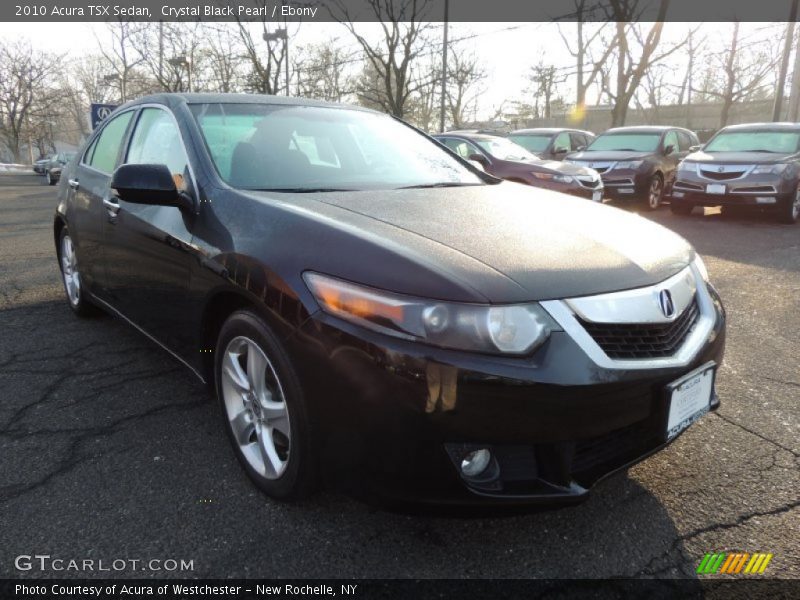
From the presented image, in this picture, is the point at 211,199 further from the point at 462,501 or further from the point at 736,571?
the point at 736,571

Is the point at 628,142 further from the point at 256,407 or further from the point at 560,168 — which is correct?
the point at 256,407

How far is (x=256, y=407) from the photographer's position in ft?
7.22

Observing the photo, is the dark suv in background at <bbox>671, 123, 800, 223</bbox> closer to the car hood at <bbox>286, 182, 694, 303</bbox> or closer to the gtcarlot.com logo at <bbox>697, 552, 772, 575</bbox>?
the car hood at <bbox>286, 182, 694, 303</bbox>

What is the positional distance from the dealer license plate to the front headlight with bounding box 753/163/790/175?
8.27 meters

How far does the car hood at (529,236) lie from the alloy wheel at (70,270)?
2511mm

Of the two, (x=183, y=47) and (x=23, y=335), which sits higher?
(x=183, y=47)

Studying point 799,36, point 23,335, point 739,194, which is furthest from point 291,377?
point 799,36

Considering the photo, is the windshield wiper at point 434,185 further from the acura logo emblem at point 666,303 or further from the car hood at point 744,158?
the car hood at point 744,158

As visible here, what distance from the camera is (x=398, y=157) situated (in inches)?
125

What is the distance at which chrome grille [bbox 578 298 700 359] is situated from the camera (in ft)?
5.59

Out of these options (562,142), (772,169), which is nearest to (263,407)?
(772,169)

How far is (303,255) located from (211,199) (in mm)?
700

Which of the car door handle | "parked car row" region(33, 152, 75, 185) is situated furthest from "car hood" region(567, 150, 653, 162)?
"parked car row" region(33, 152, 75, 185)

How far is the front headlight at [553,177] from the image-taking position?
29.9ft
